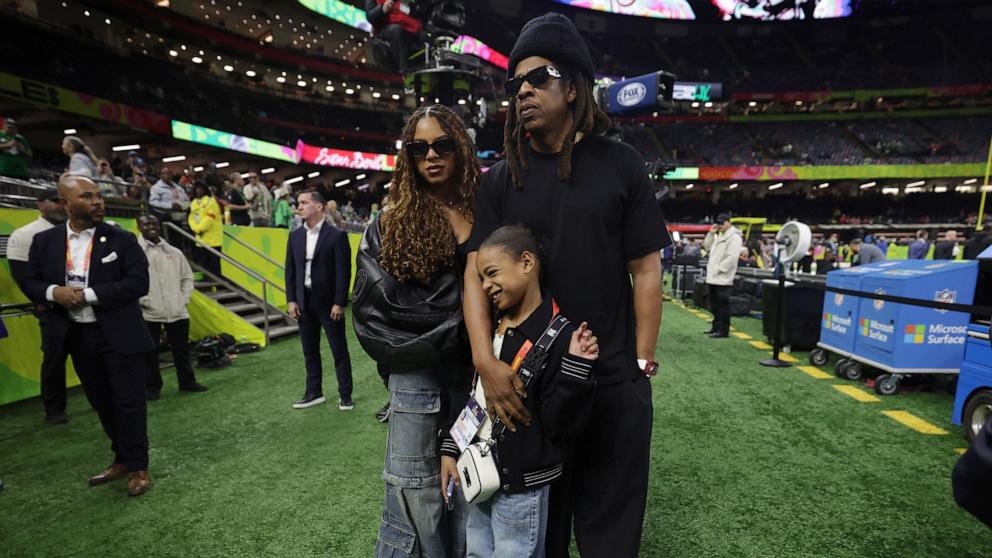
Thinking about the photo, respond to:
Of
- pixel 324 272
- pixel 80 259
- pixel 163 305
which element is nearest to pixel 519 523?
pixel 80 259

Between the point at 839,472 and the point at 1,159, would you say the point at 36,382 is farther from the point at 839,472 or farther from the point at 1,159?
the point at 839,472

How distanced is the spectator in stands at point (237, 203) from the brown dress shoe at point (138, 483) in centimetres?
778

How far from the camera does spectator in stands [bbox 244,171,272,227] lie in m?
10.5

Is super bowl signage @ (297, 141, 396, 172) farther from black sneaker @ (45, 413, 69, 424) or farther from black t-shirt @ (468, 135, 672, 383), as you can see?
black t-shirt @ (468, 135, 672, 383)

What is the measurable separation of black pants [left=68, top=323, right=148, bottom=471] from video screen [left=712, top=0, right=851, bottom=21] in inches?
1798

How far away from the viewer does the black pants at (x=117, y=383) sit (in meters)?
2.56

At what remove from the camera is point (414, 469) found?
4.64 ft

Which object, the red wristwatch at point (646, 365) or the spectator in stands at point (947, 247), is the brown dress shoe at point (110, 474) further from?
the spectator in stands at point (947, 247)

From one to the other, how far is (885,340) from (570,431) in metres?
4.59

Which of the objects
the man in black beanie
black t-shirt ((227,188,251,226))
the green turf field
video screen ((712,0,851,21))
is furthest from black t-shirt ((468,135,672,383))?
video screen ((712,0,851,21))

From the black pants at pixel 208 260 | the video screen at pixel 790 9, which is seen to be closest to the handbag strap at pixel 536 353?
the black pants at pixel 208 260

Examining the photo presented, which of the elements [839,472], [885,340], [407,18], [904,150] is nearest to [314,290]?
[407,18]

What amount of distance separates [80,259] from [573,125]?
2.95 metres

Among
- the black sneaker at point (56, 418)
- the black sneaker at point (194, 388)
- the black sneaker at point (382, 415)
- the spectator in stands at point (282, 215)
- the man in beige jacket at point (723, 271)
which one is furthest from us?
the spectator in stands at point (282, 215)
